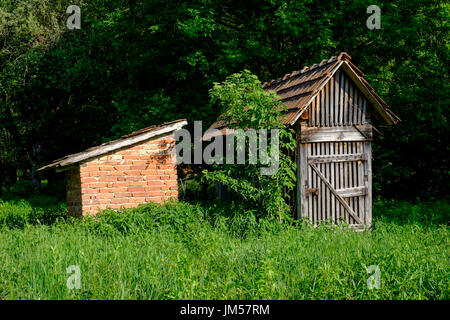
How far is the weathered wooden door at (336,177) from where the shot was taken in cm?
951

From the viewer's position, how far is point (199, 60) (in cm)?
1556

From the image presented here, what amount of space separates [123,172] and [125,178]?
0.15 meters

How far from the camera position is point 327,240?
755 centimetres

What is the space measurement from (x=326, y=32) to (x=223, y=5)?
4772mm

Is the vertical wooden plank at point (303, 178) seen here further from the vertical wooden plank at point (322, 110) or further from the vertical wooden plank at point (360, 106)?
the vertical wooden plank at point (360, 106)

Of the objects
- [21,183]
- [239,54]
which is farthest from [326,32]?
[21,183]

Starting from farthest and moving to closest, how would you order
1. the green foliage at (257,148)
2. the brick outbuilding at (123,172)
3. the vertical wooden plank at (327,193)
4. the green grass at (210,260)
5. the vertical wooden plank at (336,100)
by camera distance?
the vertical wooden plank at (336,100) → the vertical wooden plank at (327,193) → the brick outbuilding at (123,172) → the green foliage at (257,148) → the green grass at (210,260)

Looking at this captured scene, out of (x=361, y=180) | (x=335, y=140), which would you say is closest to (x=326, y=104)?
(x=335, y=140)

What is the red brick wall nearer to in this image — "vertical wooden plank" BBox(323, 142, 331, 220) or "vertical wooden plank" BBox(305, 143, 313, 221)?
"vertical wooden plank" BBox(305, 143, 313, 221)

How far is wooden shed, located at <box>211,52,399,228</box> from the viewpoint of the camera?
31.1ft

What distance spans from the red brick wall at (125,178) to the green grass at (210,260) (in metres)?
0.57

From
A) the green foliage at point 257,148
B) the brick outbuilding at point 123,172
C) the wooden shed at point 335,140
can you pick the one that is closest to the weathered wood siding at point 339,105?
the wooden shed at point 335,140

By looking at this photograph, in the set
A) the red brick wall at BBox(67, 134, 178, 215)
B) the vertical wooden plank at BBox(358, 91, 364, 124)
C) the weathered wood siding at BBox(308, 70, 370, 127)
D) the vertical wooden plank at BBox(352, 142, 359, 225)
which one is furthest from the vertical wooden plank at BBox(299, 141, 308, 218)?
the red brick wall at BBox(67, 134, 178, 215)

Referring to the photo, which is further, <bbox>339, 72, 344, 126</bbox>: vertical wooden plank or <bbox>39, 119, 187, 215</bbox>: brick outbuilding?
<bbox>339, 72, 344, 126</bbox>: vertical wooden plank
